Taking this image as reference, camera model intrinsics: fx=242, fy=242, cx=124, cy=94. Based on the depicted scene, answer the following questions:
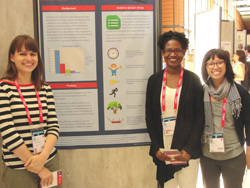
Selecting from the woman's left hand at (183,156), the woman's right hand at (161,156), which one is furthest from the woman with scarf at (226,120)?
the woman's right hand at (161,156)

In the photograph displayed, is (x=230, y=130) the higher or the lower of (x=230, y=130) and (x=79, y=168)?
the higher

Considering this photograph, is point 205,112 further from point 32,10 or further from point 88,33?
point 32,10

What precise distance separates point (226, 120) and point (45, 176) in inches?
54.4

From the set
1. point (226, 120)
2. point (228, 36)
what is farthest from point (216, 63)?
point (228, 36)

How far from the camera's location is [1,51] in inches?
81.1

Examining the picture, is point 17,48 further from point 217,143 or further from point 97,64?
point 217,143

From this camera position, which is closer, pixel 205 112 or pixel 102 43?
pixel 205 112

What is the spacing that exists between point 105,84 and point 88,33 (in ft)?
1.70

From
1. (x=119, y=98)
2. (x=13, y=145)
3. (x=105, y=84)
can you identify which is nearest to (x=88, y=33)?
(x=105, y=84)

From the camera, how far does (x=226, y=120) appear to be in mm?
1845

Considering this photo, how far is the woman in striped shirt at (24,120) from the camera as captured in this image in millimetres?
1515

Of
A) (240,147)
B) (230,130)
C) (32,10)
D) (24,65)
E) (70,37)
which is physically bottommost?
(240,147)

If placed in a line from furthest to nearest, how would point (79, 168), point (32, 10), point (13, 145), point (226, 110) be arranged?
point (79, 168), point (32, 10), point (226, 110), point (13, 145)

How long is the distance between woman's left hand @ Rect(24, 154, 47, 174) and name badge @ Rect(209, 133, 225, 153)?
1.22 meters
